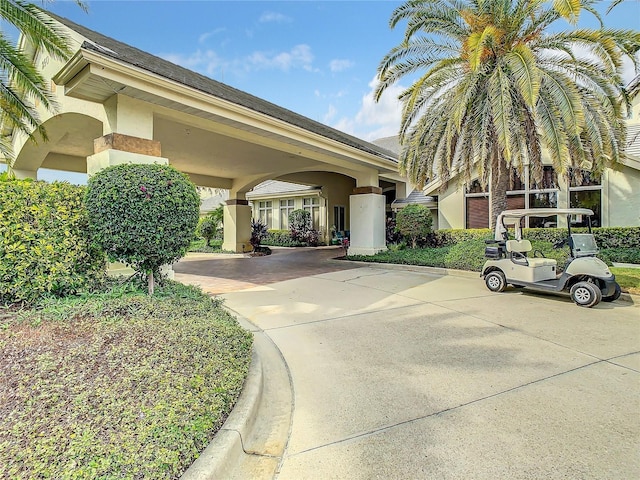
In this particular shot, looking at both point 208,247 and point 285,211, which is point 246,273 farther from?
point 285,211

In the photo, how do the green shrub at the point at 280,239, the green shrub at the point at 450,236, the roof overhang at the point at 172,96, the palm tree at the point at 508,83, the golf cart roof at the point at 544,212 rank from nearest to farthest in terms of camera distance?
the roof overhang at the point at 172,96
the golf cart roof at the point at 544,212
the palm tree at the point at 508,83
the green shrub at the point at 450,236
the green shrub at the point at 280,239

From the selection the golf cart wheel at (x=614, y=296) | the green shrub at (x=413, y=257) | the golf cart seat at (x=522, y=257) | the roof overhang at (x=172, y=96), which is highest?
the roof overhang at (x=172, y=96)

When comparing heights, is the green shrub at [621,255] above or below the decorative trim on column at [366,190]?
below

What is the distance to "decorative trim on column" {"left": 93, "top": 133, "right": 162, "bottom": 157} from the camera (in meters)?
6.41

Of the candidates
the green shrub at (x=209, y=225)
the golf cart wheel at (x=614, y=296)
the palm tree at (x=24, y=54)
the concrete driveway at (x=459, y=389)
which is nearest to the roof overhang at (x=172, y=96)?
the palm tree at (x=24, y=54)

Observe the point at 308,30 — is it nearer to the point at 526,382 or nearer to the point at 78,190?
the point at 78,190

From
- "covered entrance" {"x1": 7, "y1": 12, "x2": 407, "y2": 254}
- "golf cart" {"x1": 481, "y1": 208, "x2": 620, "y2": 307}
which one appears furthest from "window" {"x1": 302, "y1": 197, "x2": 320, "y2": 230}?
"golf cart" {"x1": 481, "y1": 208, "x2": 620, "y2": 307}

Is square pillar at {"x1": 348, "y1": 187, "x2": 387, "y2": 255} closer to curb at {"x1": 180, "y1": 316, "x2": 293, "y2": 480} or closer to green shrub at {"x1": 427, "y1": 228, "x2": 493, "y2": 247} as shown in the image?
green shrub at {"x1": 427, "y1": 228, "x2": 493, "y2": 247}

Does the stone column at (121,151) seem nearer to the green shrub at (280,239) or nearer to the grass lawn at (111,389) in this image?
the grass lawn at (111,389)

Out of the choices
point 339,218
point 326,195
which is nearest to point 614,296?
point 326,195

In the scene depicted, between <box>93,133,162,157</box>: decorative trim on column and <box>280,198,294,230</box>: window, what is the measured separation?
58.4 feet

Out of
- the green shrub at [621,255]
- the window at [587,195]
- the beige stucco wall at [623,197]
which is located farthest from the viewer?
the window at [587,195]

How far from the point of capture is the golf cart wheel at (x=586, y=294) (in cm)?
628

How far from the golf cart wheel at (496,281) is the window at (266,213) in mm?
19409
